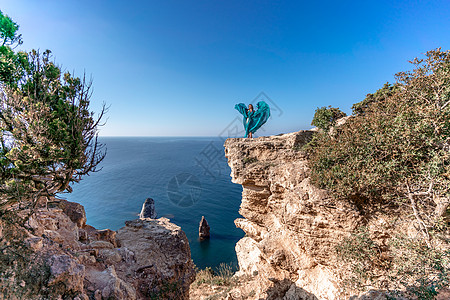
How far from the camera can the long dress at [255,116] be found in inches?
535

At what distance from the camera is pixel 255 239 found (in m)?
13.2

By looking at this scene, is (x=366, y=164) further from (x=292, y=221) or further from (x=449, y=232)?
(x=292, y=221)

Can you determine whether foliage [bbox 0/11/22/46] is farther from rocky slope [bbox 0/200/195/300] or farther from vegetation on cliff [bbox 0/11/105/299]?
rocky slope [bbox 0/200/195/300]

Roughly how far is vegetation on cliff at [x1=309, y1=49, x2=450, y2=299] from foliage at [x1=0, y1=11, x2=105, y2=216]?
386 inches

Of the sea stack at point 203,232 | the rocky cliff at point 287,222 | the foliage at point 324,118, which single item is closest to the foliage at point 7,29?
the rocky cliff at point 287,222

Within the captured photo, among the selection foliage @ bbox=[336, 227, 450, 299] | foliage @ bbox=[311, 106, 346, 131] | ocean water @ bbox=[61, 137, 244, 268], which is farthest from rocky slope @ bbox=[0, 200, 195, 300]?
ocean water @ bbox=[61, 137, 244, 268]

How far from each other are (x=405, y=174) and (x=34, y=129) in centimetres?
1217

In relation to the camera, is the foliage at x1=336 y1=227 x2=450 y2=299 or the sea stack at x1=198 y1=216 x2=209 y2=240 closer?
the foliage at x1=336 y1=227 x2=450 y2=299

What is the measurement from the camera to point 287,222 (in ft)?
28.3

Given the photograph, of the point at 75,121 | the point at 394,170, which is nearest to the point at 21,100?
the point at 75,121

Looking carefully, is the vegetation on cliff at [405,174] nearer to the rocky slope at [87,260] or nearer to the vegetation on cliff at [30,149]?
the rocky slope at [87,260]

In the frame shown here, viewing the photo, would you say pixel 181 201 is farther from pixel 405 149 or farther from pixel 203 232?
pixel 405 149

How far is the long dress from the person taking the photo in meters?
13.6

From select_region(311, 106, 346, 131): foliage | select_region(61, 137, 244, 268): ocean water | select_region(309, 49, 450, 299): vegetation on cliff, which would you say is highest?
select_region(311, 106, 346, 131): foliage
